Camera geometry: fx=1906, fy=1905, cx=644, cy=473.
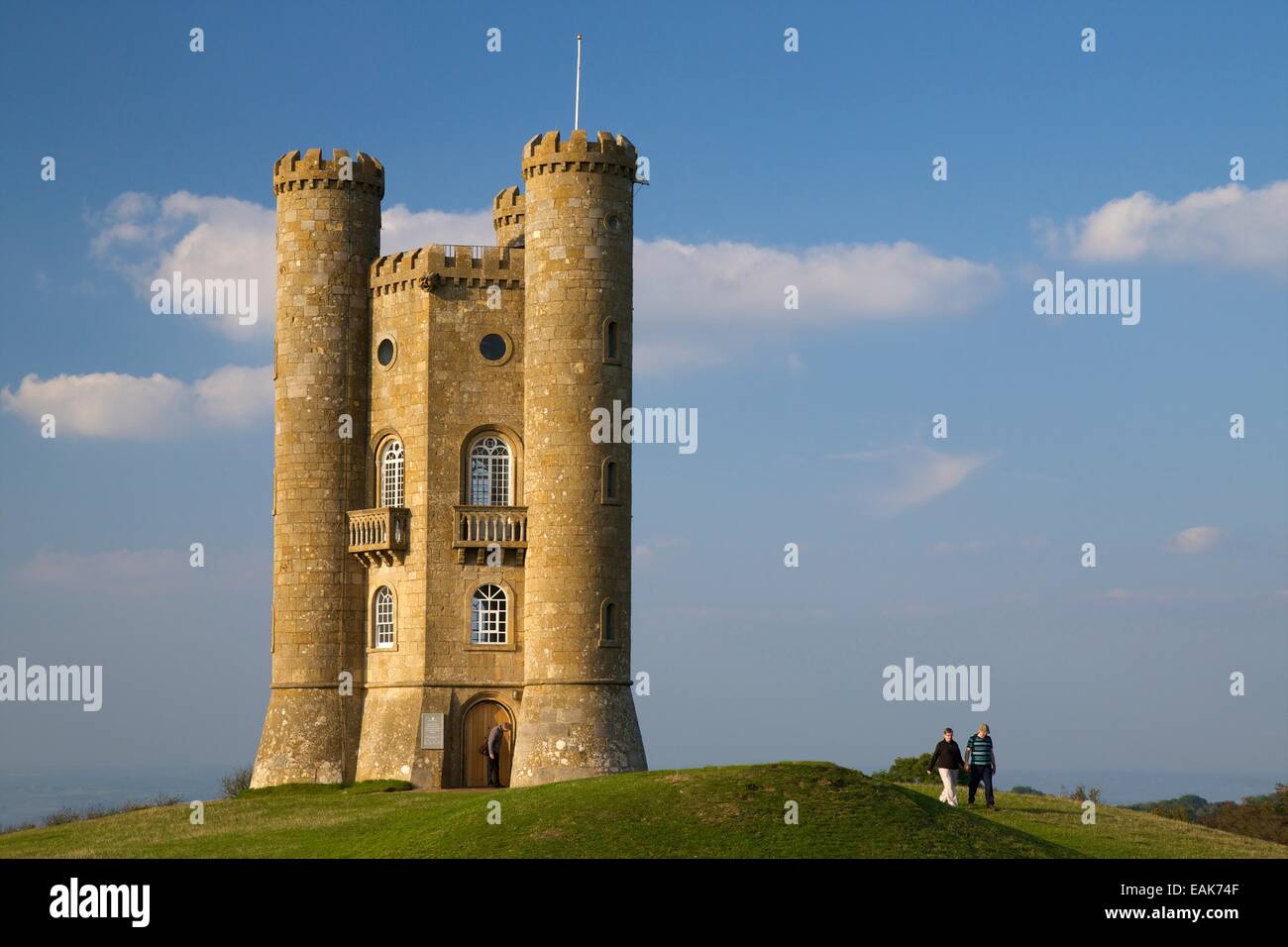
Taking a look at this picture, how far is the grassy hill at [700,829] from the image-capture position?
35938 mm

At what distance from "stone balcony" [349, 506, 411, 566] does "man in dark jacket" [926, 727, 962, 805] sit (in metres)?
19.2

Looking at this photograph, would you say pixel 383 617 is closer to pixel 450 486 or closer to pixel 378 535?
pixel 378 535

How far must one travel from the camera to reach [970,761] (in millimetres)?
44875

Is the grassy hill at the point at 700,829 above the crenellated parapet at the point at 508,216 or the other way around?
the other way around

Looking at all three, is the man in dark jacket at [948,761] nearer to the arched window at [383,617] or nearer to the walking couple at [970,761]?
the walking couple at [970,761]

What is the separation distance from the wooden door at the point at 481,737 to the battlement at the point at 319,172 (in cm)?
1675

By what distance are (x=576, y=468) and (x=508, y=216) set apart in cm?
1109

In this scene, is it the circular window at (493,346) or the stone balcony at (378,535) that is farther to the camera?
the circular window at (493,346)

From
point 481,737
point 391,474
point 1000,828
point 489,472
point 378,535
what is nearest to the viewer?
point 1000,828

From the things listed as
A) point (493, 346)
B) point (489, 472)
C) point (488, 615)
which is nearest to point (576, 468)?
point (489, 472)

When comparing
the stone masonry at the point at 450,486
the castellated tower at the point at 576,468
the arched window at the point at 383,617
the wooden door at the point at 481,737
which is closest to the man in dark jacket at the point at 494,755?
the wooden door at the point at 481,737

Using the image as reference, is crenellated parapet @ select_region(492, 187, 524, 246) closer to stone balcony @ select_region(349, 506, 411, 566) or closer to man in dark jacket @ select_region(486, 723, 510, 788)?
stone balcony @ select_region(349, 506, 411, 566)
